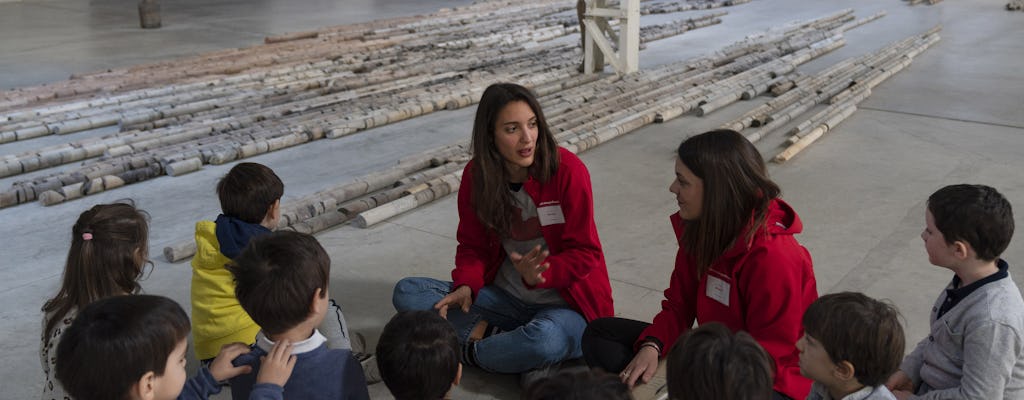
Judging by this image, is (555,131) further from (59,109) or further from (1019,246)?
(59,109)

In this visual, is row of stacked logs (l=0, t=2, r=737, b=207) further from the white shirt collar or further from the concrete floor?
the white shirt collar

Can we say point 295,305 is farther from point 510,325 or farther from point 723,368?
point 510,325

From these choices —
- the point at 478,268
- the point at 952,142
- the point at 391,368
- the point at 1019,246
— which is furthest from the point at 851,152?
the point at 391,368

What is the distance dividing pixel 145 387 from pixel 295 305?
1.54ft

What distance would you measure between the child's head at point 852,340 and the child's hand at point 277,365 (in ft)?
4.39

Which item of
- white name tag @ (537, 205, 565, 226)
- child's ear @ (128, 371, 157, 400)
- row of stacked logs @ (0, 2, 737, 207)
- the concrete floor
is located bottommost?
the concrete floor

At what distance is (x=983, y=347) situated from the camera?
262cm

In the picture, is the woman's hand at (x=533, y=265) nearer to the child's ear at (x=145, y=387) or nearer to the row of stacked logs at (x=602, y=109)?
the child's ear at (x=145, y=387)

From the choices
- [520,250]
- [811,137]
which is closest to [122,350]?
[520,250]

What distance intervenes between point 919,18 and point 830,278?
34.7 feet

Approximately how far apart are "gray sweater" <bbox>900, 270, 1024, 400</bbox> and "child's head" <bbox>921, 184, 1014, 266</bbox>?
118 millimetres

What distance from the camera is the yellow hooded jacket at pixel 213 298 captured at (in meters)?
3.48

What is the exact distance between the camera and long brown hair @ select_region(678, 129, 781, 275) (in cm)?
280

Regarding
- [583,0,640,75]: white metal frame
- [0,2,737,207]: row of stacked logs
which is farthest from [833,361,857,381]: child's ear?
[583,0,640,75]: white metal frame
